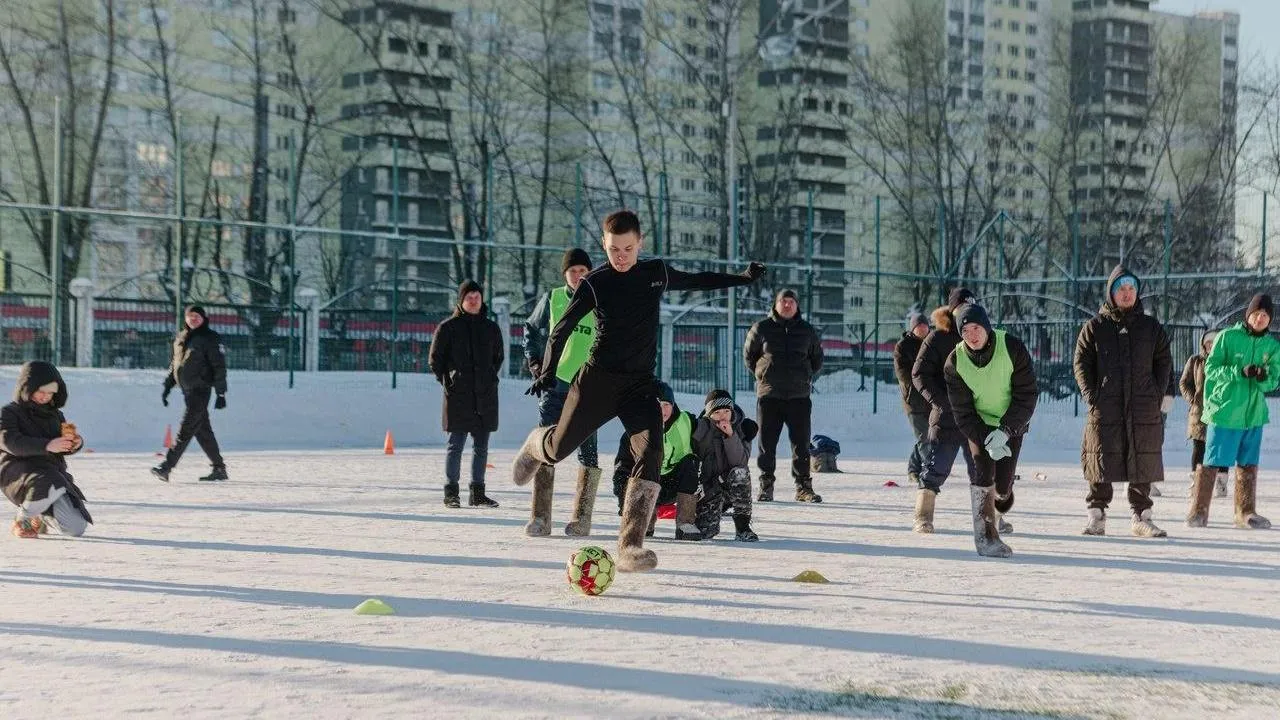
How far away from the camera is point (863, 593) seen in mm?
7051

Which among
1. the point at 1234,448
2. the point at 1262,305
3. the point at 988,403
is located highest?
the point at 1262,305

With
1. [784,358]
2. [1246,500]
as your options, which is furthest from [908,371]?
[1246,500]

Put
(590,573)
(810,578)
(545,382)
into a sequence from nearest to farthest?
1. (590,573)
2. (810,578)
3. (545,382)

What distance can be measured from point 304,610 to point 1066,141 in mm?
44408

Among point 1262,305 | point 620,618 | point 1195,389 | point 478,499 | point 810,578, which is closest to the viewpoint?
point 620,618

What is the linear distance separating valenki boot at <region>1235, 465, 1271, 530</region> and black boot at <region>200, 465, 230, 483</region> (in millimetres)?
8682

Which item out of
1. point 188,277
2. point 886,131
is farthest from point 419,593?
point 886,131

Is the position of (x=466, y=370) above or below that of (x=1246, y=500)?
above

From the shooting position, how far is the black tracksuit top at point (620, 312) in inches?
286

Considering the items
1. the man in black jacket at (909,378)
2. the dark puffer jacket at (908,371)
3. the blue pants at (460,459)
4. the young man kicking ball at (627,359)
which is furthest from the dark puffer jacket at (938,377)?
the blue pants at (460,459)

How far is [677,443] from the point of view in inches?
358

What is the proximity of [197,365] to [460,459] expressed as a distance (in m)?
3.83

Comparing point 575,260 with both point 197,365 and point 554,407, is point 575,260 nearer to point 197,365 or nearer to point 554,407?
point 554,407

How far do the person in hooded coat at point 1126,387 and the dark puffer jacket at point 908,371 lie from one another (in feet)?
7.13
